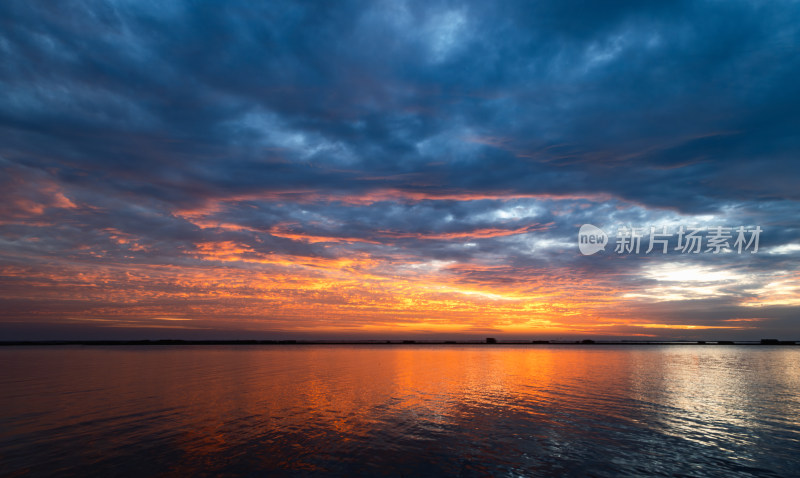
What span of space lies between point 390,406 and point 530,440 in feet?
51.6

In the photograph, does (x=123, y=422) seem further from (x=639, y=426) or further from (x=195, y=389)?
(x=639, y=426)

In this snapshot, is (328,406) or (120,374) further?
(120,374)

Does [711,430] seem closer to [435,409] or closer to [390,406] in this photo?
Answer: [435,409]

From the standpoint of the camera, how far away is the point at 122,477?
64.3 ft

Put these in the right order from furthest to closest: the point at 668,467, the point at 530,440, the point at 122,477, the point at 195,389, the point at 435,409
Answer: the point at 195,389 < the point at 435,409 < the point at 530,440 < the point at 668,467 < the point at 122,477

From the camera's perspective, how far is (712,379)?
6322 cm

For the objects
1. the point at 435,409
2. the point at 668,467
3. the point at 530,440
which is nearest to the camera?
the point at 668,467

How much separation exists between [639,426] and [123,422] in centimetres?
3891

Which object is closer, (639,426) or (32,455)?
(32,455)

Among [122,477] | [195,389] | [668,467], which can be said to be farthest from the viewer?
[195,389]

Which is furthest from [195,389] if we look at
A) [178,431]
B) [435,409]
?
[435,409]

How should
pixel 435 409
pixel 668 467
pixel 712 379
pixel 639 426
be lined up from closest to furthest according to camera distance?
pixel 668 467 < pixel 639 426 < pixel 435 409 < pixel 712 379

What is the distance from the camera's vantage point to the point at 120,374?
63.8 metres


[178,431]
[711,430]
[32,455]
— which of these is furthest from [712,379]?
A: [32,455]
